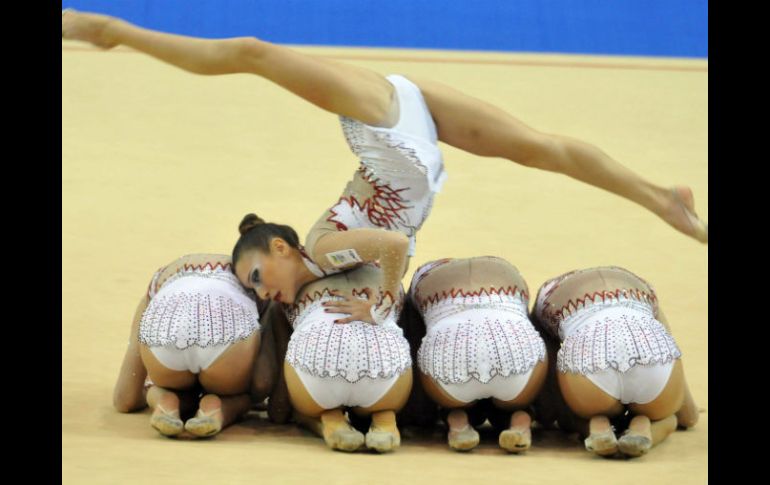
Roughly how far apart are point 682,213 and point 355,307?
88 centimetres

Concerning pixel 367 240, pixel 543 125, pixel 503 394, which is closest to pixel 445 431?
pixel 503 394

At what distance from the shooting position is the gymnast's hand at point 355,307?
310cm

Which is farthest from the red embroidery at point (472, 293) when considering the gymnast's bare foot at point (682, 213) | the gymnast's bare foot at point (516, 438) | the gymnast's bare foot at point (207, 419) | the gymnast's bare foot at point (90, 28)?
the gymnast's bare foot at point (90, 28)

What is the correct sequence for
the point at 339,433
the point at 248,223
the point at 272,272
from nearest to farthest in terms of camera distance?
1. the point at 339,433
2. the point at 272,272
3. the point at 248,223

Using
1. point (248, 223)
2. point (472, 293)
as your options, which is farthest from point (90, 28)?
point (472, 293)

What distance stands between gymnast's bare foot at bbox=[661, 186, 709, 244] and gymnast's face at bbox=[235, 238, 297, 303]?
934 millimetres

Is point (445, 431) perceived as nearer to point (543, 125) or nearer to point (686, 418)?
point (686, 418)

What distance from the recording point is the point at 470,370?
309cm

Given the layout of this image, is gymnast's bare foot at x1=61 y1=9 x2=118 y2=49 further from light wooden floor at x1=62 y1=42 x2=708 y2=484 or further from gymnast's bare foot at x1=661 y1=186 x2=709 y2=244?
gymnast's bare foot at x1=661 y1=186 x2=709 y2=244

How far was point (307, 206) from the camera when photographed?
17.0ft

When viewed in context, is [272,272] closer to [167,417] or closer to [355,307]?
[355,307]

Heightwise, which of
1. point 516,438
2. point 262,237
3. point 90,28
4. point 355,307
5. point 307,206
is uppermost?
point 90,28

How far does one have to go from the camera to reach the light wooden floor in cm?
299
